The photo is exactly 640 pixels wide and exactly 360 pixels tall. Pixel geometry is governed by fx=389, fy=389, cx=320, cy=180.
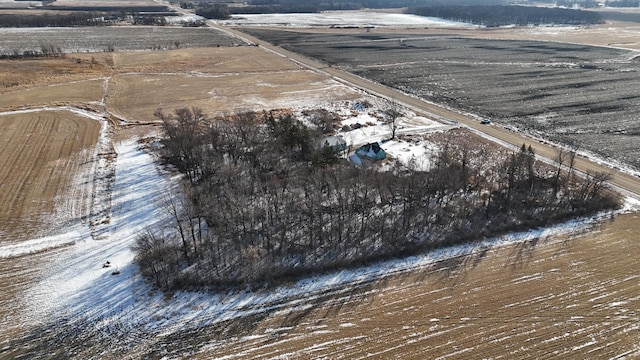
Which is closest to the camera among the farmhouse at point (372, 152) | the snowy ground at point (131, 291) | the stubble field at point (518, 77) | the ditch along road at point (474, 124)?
the snowy ground at point (131, 291)

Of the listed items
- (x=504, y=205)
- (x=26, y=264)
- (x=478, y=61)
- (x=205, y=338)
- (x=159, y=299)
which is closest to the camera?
(x=205, y=338)

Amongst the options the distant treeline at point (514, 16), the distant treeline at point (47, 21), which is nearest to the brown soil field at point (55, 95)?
the distant treeline at point (47, 21)

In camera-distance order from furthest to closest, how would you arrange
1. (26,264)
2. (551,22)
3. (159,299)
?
(551,22) < (26,264) < (159,299)

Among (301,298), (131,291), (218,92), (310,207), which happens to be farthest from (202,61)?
(301,298)

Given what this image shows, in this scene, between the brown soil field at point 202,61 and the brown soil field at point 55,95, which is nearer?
the brown soil field at point 55,95

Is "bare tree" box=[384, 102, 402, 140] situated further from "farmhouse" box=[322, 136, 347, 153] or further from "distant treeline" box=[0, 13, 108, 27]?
"distant treeline" box=[0, 13, 108, 27]

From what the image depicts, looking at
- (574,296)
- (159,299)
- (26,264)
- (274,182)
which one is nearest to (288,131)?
(274,182)

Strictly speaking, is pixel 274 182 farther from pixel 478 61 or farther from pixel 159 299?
pixel 478 61

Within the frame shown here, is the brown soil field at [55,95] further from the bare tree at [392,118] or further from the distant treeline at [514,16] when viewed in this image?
the distant treeline at [514,16]

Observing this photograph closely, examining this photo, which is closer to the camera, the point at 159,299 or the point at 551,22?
the point at 159,299
